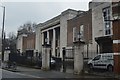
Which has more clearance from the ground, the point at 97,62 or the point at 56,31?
the point at 56,31

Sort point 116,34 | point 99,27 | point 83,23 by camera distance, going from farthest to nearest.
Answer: point 83,23 < point 99,27 < point 116,34

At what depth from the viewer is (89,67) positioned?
3092 centimetres

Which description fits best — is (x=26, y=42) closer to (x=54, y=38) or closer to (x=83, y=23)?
(x=54, y=38)

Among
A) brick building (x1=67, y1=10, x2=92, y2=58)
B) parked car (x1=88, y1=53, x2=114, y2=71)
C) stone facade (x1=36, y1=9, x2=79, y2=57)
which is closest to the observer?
parked car (x1=88, y1=53, x2=114, y2=71)

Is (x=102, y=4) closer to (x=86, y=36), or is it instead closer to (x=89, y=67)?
(x=86, y=36)

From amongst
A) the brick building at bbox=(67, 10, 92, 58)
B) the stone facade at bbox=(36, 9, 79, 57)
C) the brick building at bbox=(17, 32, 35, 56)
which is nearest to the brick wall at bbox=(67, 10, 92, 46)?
the brick building at bbox=(67, 10, 92, 58)

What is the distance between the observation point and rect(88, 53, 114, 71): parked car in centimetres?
2749

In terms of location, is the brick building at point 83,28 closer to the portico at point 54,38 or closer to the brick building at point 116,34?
the portico at point 54,38

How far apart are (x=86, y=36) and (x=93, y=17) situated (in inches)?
148

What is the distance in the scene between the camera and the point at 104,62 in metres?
28.2

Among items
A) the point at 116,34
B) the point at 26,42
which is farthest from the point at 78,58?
the point at 26,42

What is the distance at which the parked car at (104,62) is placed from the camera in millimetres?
27491

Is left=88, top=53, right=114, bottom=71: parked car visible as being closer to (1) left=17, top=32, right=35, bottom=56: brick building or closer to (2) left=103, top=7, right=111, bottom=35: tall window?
(2) left=103, top=7, right=111, bottom=35: tall window

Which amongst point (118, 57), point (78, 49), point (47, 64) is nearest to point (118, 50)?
point (118, 57)
